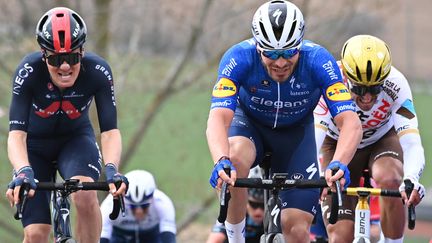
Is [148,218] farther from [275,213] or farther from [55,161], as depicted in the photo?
[275,213]

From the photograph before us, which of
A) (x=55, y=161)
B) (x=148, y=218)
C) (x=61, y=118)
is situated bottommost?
(x=148, y=218)

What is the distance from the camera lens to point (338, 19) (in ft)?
66.6

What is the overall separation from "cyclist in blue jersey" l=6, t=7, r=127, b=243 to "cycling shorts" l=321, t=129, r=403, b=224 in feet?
7.76

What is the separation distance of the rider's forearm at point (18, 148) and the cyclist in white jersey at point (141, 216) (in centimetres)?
358

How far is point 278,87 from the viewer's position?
32.8 ft

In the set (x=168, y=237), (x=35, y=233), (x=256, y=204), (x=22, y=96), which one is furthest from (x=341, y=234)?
(x=22, y=96)

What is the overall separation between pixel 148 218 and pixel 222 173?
5165mm

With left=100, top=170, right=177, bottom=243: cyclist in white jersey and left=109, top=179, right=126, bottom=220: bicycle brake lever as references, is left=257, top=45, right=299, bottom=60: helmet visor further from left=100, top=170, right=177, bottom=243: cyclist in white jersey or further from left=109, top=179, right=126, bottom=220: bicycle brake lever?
left=100, top=170, right=177, bottom=243: cyclist in white jersey

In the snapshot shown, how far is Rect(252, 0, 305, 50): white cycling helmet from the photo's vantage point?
380 inches

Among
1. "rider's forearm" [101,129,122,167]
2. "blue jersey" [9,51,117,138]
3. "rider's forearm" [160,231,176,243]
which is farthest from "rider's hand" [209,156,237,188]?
"rider's forearm" [160,231,176,243]

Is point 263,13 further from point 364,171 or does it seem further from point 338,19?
point 338,19

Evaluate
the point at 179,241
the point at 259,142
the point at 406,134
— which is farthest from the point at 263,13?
the point at 179,241

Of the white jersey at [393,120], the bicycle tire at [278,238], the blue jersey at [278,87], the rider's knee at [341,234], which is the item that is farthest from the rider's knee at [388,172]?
the bicycle tire at [278,238]

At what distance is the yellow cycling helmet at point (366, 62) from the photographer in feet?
34.4
